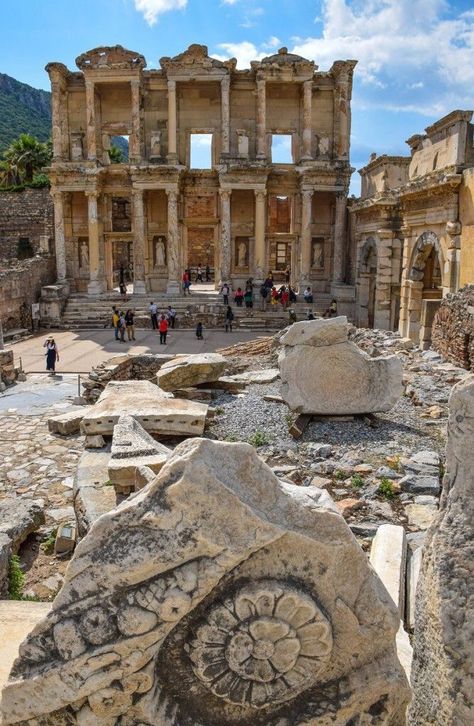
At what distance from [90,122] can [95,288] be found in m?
7.16

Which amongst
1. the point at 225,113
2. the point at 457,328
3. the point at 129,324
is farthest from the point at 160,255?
the point at 457,328

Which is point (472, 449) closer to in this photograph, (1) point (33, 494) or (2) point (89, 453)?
(2) point (89, 453)

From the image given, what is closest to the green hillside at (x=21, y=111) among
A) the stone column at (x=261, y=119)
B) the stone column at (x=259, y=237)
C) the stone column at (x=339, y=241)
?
the stone column at (x=261, y=119)

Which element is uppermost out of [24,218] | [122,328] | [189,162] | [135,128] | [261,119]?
[261,119]

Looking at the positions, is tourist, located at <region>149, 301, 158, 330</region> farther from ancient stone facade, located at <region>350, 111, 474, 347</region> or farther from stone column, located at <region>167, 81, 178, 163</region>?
ancient stone facade, located at <region>350, 111, 474, 347</region>

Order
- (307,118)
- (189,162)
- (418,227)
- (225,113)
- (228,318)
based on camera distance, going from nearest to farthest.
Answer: (418,227) < (228,318) < (225,113) < (307,118) < (189,162)

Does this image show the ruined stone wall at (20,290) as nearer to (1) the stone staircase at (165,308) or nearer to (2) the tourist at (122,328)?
(1) the stone staircase at (165,308)

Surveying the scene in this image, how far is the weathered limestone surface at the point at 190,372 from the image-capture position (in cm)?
1026

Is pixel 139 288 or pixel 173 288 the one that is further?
pixel 139 288

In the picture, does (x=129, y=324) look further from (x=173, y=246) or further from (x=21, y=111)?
(x=21, y=111)

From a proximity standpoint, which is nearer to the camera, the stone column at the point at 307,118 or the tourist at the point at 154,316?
the tourist at the point at 154,316

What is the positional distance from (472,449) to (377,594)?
66 cm

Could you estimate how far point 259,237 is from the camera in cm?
2839

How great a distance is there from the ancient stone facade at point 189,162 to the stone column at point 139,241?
1.8 inches
